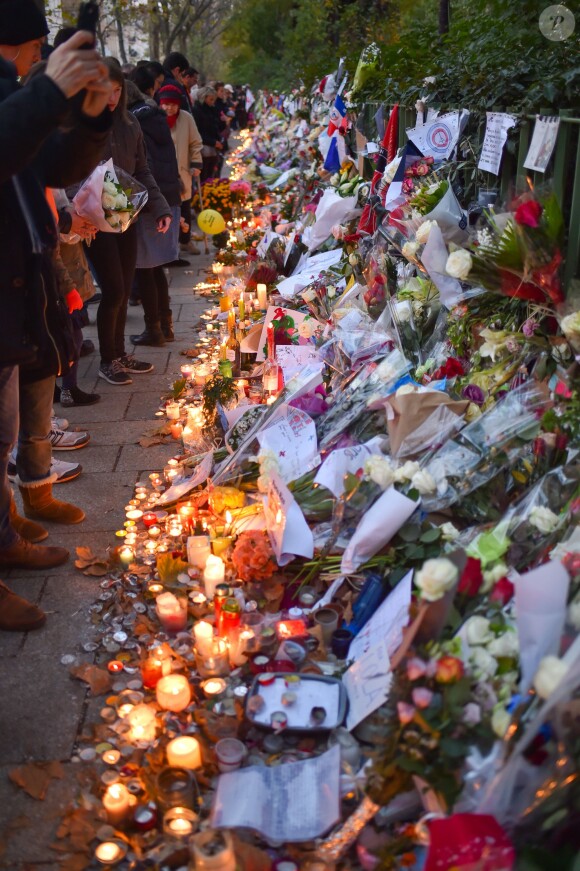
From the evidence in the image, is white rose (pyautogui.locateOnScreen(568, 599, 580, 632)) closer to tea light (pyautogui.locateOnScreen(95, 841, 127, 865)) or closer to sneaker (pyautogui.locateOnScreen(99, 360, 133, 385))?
tea light (pyautogui.locateOnScreen(95, 841, 127, 865))

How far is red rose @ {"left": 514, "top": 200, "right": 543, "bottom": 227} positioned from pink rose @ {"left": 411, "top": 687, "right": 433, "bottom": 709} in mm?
1629

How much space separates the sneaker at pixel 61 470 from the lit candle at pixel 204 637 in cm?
175

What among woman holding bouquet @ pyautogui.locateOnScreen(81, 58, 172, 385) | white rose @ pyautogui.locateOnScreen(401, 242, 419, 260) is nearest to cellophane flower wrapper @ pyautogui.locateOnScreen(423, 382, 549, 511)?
white rose @ pyautogui.locateOnScreen(401, 242, 419, 260)

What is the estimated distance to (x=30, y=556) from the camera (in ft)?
11.1

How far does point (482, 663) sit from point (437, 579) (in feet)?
0.96

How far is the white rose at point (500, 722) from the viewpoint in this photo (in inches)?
71.4

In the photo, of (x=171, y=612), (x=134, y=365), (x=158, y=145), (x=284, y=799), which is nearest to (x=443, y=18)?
(x=158, y=145)

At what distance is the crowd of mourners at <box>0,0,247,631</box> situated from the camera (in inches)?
92.1

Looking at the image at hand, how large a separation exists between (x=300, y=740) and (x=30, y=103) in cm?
207

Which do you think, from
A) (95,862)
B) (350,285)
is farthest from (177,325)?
(95,862)

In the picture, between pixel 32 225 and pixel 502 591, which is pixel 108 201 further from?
pixel 502 591

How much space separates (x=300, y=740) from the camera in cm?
243

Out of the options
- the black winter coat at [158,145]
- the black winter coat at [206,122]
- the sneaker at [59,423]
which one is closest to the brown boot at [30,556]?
the sneaker at [59,423]

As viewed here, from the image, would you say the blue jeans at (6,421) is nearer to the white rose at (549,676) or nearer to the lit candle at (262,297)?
the white rose at (549,676)
